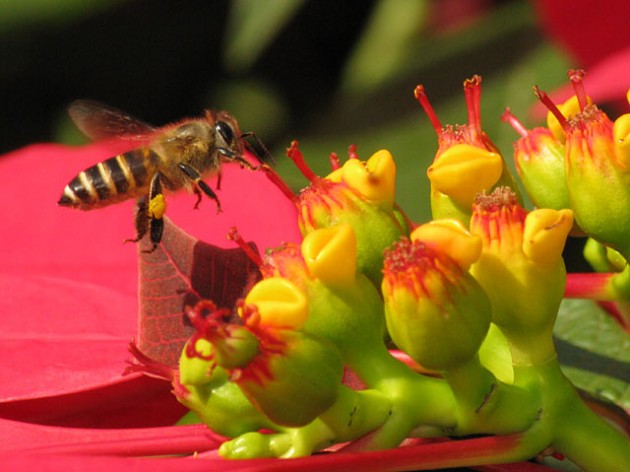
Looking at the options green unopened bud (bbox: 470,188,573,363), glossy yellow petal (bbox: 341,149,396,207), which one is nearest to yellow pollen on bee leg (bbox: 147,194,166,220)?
glossy yellow petal (bbox: 341,149,396,207)

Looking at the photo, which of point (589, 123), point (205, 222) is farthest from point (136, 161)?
point (589, 123)

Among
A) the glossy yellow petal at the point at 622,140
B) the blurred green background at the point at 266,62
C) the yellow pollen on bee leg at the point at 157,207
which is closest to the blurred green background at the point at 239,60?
the blurred green background at the point at 266,62

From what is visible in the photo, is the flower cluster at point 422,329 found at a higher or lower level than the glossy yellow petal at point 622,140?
lower

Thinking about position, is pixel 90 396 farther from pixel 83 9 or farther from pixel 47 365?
pixel 83 9

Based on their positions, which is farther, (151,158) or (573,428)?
(151,158)

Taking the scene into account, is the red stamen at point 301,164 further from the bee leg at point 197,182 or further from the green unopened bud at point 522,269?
the bee leg at point 197,182

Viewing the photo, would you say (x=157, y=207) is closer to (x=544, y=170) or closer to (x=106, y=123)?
(x=106, y=123)

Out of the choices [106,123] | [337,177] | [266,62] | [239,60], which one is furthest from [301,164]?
[266,62]
